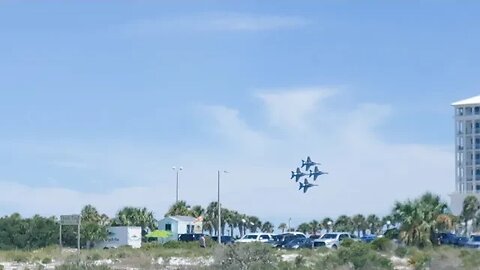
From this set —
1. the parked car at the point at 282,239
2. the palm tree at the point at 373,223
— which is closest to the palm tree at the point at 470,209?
the parked car at the point at 282,239

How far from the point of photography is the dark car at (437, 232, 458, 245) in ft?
226

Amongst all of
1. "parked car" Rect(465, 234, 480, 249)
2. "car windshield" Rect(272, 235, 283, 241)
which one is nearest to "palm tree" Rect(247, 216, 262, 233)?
"car windshield" Rect(272, 235, 283, 241)

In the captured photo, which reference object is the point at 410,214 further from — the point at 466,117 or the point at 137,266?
the point at 466,117

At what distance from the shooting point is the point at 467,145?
481 feet

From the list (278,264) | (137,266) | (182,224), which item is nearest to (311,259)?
(137,266)

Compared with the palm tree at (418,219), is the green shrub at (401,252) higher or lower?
lower

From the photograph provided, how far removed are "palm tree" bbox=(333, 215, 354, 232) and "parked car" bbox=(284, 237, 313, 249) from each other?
5060 centimetres

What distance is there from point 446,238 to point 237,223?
60268mm

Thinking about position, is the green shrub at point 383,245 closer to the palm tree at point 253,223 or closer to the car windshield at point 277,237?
the car windshield at point 277,237

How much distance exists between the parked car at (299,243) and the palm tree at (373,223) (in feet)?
159

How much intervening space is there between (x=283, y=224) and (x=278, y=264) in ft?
347

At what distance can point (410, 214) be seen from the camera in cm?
6762

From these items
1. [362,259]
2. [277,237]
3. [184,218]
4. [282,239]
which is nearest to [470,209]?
[277,237]

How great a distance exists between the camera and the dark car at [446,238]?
69000 mm
